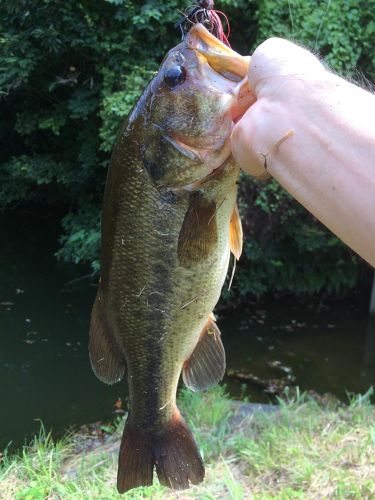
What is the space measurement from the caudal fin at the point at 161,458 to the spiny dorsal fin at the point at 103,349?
0.77ft

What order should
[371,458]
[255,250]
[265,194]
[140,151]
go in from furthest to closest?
[255,250]
[265,194]
[371,458]
[140,151]

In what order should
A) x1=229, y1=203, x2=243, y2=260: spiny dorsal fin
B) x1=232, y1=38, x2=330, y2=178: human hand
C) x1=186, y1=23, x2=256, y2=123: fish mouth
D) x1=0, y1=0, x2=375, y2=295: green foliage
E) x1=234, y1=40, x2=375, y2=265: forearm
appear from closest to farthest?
x1=234, y1=40, x2=375, y2=265: forearm, x1=232, y1=38, x2=330, y2=178: human hand, x1=186, y1=23, x2=256, y2=123: fish mouth, x1=229, y1=203, x2=243, y2=260: spiny dorsal fin, x1=0, y1=0, x2=375, y2=295: green foliage

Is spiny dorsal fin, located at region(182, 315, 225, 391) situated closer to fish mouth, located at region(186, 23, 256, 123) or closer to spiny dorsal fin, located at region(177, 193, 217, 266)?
spiny dorsal fin, located at region(177, 193, 217, 266)

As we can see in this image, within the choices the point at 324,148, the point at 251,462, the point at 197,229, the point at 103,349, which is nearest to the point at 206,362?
the point at 103,349

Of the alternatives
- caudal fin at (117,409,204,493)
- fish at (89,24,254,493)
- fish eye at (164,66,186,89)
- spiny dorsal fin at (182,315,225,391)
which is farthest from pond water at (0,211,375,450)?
fish eye at (164,66,186,89)

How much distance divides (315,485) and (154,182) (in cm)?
215

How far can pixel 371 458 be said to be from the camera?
314 cm

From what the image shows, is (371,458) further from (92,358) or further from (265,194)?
(265,194)

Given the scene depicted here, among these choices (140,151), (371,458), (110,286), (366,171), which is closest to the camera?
(366,171)

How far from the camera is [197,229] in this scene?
1610 mm

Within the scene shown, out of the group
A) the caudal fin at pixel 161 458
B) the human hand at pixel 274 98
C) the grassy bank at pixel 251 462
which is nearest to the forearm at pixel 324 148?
the human hand at pixel 274 98

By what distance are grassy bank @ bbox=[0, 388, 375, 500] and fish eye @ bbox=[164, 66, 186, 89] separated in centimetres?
223

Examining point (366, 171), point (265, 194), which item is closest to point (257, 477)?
point (366, 171)

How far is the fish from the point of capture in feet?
5.23
